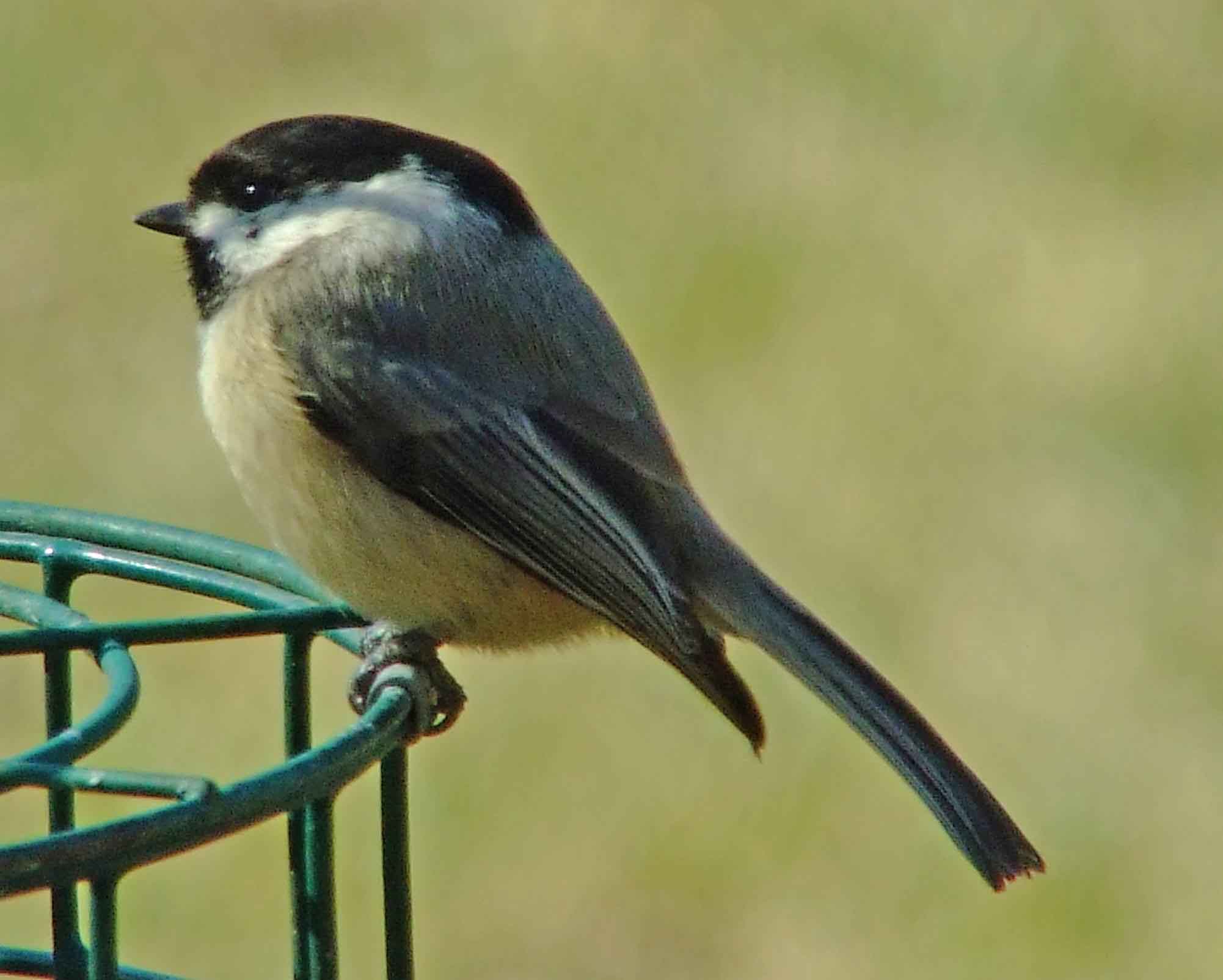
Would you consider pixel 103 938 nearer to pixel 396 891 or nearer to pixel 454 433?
pixel 396 891

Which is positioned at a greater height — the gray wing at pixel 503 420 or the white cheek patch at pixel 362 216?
the white cheek patch at pixel 362 216

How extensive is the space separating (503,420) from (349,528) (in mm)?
257

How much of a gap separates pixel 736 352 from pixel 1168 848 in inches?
69.7

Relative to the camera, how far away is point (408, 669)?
2.80 metres

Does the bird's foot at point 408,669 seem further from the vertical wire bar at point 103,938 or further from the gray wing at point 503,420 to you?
the vertical wire bar at point 103,938

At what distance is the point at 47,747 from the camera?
1957mm

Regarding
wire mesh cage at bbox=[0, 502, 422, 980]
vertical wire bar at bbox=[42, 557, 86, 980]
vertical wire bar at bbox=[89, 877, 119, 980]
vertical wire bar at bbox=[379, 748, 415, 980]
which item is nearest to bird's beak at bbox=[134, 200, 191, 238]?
wire mesh cage at bbox=[0, 502, 422, 980]

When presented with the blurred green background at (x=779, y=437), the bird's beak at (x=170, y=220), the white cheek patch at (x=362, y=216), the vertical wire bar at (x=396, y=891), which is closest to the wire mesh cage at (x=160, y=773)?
the vertical wire bar at (x=396, y=891)

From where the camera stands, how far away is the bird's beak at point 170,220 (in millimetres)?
3242

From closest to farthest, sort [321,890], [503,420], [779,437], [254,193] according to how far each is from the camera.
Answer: [321,890] → [503,420] → [254,193] → [779,437]

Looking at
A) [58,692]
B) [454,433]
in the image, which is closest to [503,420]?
[454,433]

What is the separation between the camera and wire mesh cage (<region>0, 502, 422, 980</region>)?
183cm

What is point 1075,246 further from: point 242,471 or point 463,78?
point 242,471

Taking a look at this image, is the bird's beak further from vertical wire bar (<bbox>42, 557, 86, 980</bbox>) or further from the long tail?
the long tail
